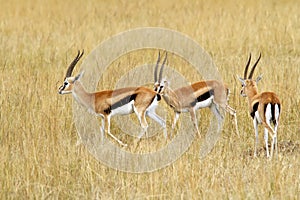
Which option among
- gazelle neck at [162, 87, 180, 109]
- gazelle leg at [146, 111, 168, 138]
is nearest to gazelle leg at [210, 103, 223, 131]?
gazelle neck at [162, 87, 180, 109]

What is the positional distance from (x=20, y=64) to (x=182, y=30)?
3204mm

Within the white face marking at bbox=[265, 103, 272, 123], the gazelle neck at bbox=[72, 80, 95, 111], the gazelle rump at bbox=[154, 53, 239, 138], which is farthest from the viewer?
the gazelle rump at bbox=[154, 53, 239, 138]

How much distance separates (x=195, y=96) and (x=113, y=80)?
126cm

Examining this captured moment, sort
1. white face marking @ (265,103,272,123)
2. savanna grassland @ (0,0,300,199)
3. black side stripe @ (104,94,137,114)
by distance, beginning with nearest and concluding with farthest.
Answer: savanna grassland @ (0,0,300,199), white face marking @ (265,103,272,123), black side stripe @ (104,94,137,114)

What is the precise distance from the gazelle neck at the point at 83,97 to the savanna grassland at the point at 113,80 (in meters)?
0.19

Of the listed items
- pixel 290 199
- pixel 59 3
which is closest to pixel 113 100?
pixel 290 199

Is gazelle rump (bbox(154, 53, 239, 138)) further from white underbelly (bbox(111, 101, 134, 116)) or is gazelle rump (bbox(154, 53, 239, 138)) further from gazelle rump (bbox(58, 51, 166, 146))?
white underbelly (bbox(111, 101, 134, 116))

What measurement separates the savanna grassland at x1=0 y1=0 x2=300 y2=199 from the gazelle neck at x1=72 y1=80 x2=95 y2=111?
19 cm

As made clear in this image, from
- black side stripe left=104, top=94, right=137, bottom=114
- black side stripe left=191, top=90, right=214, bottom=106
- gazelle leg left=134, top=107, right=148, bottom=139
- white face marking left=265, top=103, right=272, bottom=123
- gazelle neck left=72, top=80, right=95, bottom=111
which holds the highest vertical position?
black side stripe left=191, top=90, right=214, bottom=106

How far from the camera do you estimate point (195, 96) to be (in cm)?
632

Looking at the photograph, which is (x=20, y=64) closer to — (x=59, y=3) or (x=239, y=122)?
(x=239, y=122)

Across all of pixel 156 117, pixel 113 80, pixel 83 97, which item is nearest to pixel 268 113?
pixel 156 117

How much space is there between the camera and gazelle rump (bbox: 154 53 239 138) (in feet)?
20.6

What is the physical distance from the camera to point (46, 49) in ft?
31.6
